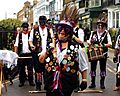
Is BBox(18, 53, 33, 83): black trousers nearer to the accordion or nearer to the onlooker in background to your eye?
the onlooker in background

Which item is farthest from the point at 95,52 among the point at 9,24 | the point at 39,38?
the point at 9,24

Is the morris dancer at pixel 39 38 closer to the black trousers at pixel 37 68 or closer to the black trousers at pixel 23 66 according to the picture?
the black trousers at pixel 37 68

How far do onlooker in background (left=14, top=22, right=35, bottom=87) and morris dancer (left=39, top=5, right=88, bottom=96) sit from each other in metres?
6.42

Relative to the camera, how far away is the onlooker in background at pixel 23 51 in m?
12.7

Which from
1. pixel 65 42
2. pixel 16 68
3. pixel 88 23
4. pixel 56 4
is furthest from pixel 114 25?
pixel 56 4

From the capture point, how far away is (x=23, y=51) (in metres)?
12.8

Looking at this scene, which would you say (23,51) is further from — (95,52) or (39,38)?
(95,52)

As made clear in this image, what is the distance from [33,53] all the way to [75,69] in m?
5.09

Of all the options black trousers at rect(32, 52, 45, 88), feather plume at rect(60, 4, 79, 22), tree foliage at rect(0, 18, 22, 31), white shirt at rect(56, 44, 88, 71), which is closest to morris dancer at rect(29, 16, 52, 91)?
black trousers at rect(32, 52, 45, 88)

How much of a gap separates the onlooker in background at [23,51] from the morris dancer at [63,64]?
6423 millimetres

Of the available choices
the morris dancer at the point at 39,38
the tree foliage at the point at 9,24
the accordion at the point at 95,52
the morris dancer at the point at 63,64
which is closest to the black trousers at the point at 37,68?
the morris dancer at the point at 39,38

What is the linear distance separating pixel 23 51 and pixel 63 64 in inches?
261

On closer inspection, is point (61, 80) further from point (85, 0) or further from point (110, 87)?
point (85, 0)

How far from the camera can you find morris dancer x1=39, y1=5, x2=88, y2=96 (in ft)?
20.3
